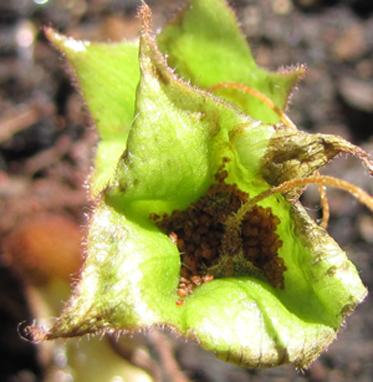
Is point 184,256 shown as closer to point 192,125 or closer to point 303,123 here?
point 192,125

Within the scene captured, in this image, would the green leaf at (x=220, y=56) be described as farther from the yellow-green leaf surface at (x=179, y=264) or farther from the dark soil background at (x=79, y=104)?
the dark soil background at (x=79, y=104)

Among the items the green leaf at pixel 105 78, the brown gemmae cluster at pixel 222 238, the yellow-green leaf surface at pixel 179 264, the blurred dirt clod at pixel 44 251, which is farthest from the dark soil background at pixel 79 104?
the yellow-green leaf surface at pixel 179 264

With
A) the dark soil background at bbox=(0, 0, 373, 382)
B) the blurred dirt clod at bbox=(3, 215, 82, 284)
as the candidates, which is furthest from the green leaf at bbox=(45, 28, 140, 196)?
the dark soil background at bbox=(0, 0, 373, 382)

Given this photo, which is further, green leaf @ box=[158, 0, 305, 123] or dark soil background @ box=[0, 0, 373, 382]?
dark soil background @ box=[0, 0, 373, 382]

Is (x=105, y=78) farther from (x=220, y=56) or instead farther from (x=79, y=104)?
(x=79, y=104)

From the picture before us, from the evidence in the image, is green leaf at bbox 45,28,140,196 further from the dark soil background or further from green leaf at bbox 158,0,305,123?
the dark soil background

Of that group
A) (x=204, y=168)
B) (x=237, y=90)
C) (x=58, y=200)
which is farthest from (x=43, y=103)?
(x=204, y=168)
